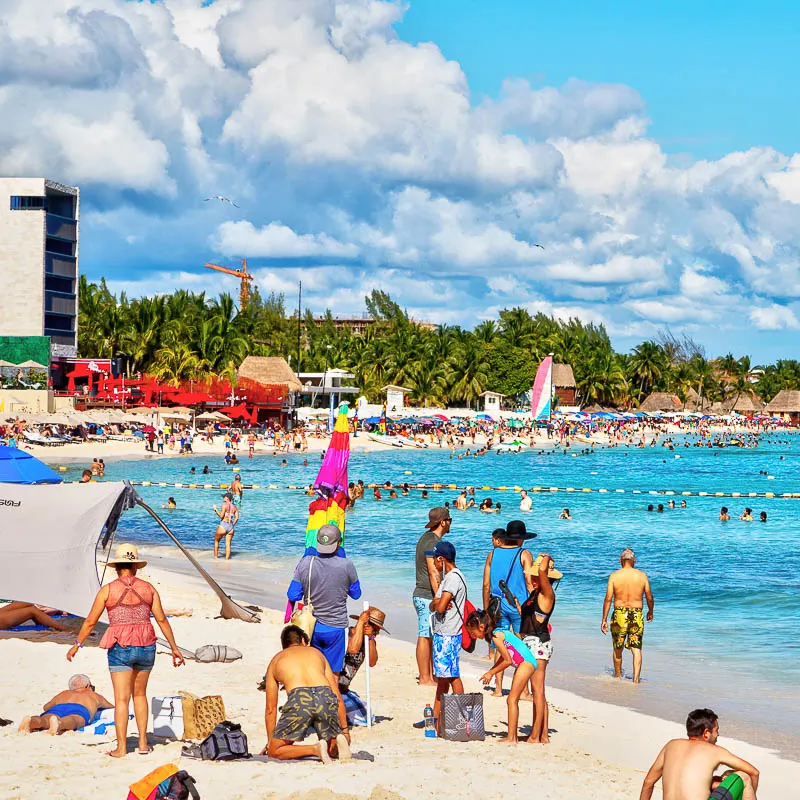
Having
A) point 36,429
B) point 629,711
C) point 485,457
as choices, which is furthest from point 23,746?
point 485,457

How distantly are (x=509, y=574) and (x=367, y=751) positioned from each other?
1876 mm

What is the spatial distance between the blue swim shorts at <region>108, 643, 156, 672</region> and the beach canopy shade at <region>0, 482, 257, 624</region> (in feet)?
12.5

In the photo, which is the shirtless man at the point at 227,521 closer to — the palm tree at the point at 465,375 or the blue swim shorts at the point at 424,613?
the blue swim shorts at the point at 424,613

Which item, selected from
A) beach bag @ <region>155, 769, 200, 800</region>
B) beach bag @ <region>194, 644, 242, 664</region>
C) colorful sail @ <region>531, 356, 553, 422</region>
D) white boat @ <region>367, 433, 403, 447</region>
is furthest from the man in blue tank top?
colorful sail @ <region>531, 356, 553, 422</region>

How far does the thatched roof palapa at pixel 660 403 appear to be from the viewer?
113m

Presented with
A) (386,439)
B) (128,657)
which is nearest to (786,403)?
(386,439)

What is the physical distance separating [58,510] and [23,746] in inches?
150

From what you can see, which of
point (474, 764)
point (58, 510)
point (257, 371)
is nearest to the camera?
point (474, 764)

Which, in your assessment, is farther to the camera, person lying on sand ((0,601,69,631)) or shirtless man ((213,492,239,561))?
shirtless man ((213,492,239,561))

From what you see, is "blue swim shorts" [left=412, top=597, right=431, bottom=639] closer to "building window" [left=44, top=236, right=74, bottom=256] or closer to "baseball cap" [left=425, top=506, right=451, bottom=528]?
"baseball cap" [left=425, top=506, right=451, bottom=528]

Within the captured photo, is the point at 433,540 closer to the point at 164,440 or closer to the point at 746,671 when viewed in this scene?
the point at 746,671

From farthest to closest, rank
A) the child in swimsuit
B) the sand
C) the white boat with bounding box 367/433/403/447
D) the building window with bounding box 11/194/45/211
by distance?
1. the building window with bounding box 11/194/45/211
2. the white boat with bounding box 367/433/403/447
3. the child in swimsuit
4. the sand

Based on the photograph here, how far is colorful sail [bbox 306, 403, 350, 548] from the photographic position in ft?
32.2

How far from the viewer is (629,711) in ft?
34.3
